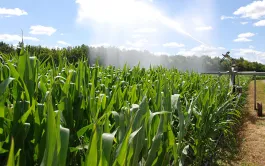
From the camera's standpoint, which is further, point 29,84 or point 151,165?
point 29,84

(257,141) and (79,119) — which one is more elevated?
(79,119)

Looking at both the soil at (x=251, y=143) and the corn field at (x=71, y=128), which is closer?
the corn field at (x=71, y=128)

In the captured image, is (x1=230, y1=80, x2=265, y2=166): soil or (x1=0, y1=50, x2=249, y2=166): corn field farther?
(x1=230, y1=80, x2=265, y2=166): soil

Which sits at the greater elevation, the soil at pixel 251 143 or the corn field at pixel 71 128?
the corn field at pixel 71 128

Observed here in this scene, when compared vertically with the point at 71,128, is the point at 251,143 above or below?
below

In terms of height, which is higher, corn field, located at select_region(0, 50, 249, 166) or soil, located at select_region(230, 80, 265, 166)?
corn field, located at select_region(0, 50, 249, 166)

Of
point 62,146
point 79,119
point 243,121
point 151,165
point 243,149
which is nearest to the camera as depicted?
point 62,146

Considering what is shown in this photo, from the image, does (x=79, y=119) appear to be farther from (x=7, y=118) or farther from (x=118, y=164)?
(x=118, y=164)

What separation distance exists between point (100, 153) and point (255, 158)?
4.68 m

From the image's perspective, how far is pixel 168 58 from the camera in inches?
1793

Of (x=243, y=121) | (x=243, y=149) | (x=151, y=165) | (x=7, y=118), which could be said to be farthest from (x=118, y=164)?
(x=243, y=121)

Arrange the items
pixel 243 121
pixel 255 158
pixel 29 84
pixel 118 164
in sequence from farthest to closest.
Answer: pixel 243 121
pixel 255 158
pixel 29 84
pixel 118 164

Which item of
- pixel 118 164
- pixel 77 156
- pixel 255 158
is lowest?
pixel 255 158

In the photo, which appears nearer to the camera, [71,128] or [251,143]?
[71,128]
